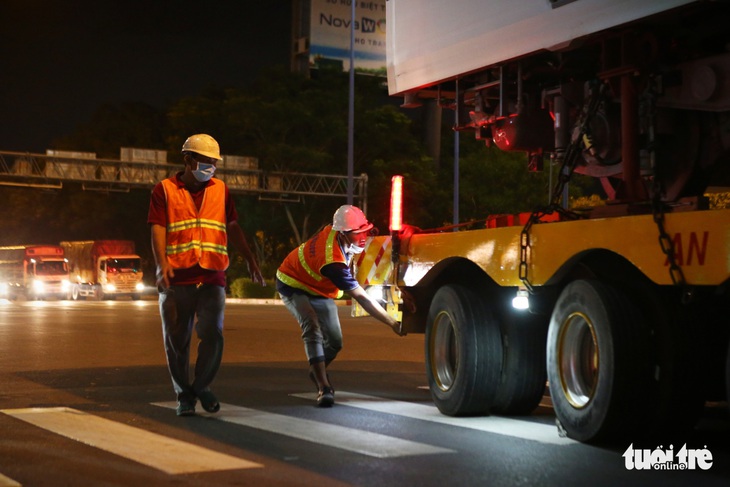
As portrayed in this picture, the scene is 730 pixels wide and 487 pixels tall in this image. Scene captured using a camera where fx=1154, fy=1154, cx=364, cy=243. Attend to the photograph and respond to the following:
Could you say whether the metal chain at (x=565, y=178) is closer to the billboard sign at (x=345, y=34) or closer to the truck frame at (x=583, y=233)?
the truck frame at (x=583, y=233)

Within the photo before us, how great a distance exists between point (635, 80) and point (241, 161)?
46414mm

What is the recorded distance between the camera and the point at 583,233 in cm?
716

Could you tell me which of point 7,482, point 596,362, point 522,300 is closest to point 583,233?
point 596,362

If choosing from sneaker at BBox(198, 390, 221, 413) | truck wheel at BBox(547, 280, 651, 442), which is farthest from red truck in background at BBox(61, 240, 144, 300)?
truck wheel at BBox(547, 280, 651, 442)

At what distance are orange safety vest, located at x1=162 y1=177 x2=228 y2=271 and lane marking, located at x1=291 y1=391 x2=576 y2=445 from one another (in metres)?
1.79

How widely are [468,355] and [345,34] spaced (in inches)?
2079

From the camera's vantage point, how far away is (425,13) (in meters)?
9.71

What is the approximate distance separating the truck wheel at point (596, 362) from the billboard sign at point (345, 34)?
1993 inches

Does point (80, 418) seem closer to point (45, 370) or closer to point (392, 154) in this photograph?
point (45, 370)

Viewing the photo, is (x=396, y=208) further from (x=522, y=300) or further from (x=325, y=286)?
(x=522, y=300)

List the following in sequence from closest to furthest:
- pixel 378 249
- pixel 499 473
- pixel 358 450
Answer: pixel 499 473 < pixel 358 450 < pixel 378 249

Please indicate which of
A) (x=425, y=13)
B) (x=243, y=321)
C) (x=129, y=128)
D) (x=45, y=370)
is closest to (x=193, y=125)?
(x=129, y=128)

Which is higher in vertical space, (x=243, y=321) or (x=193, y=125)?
(x=193, y=125)

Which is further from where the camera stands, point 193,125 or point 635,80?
point 193,125
